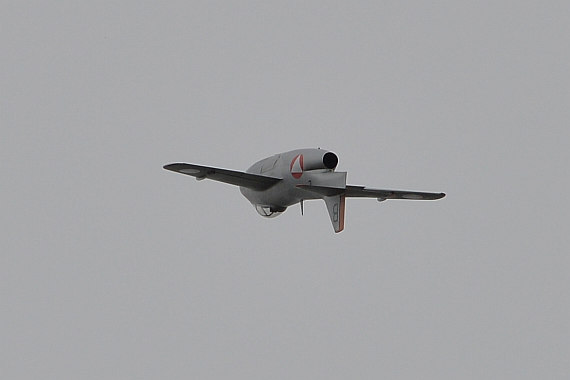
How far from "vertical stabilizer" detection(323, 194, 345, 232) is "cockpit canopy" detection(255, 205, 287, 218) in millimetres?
4967

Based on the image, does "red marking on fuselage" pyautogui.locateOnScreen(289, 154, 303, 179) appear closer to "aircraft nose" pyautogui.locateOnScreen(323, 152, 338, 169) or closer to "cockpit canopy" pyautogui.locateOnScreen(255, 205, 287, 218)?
"aircraft nose" pyautogui.locateOnScreen(323, 152, 338, 169)

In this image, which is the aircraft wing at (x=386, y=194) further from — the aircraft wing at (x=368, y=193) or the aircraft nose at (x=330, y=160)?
the aircraft nose at (x=330, y=160)

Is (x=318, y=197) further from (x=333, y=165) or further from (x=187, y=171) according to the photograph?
(x=187, y=171)

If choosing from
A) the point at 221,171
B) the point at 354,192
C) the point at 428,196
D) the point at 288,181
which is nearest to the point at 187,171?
the point at 221,171

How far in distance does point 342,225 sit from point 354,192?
2.33m

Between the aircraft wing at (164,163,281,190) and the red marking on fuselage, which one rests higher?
the red marking on fuselage

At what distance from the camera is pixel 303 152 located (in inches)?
1697

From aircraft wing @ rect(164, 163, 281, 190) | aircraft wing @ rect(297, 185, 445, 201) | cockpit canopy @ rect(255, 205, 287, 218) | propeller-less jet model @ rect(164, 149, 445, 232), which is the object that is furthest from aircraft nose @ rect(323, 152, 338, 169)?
cockpit canopy @ rect(255, 205, 287, 218)

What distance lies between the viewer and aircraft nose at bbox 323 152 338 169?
42.2 m

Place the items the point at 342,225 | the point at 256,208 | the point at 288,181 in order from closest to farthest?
the point at 342,225 < the point at 288,181 < the point at 256,208

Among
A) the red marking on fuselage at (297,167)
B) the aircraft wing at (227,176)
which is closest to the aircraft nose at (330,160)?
the red marking on fuselage at (297,167)

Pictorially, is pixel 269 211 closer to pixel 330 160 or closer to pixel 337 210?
pixel 330 160

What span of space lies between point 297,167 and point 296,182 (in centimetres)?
78

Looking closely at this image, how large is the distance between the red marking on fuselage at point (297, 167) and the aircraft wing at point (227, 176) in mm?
1272
